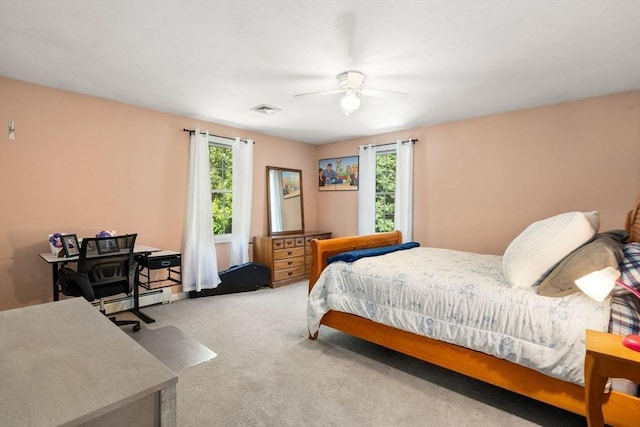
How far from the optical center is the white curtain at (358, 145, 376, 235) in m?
5.13

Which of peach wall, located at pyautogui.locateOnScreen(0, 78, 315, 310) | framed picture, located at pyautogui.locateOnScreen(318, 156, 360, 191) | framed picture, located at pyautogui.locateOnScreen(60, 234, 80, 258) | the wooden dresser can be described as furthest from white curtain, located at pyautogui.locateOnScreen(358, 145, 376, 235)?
framed picture, located at pyautogui.locateOnScreen(60, 234, 80, 258)

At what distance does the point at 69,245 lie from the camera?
2967 mm

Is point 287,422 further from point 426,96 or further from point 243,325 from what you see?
point 426,96

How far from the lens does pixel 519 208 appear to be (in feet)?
12.5

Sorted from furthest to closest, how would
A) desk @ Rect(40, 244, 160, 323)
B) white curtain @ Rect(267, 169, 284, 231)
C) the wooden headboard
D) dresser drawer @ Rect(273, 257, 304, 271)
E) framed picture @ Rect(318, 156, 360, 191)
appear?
1. framed picture @ Rect(318, 156, 360, 191)
2. white curtain @ Rect(267, 169, 284, 231)
3. dresser drawer @ Rect(273, 257, 304, 271)
4. desk @ Rect(40, 244, 160, 323)
5. the wooden headboard

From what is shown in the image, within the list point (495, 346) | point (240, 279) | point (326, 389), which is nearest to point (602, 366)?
point (495, 346)

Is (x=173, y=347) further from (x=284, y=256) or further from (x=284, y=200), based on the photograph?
(x=284, y=200)

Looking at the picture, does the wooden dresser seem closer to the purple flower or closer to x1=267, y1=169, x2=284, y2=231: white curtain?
Result: x1=267, y1=169, x2=284, y2=231: white curtain

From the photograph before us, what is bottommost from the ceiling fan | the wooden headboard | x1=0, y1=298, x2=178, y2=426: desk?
x1=0, y1=298, x2=178, y2=426: desk

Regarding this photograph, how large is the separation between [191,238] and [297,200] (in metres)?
2.03

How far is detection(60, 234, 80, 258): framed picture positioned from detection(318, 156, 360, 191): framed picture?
3807mm

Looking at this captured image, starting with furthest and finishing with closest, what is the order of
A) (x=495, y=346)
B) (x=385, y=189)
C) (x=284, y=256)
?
1. (x=385, y=189)
2. (x=284, y=256)
3. (x=495, y=346)

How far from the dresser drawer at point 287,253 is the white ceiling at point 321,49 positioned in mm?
2184

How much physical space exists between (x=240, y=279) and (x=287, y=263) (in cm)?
79
